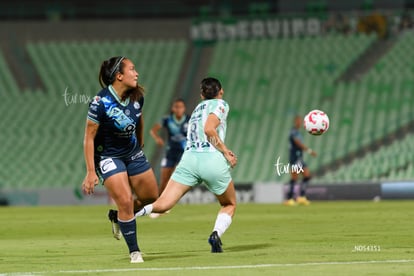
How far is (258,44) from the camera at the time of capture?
1522 inches

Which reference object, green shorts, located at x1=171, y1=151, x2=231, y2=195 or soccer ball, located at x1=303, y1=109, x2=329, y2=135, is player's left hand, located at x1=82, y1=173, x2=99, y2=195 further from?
soccer ball, located at x1=303, y1=109, x2=329, y2=135

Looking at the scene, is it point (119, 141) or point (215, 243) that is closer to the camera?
point (119, 141)

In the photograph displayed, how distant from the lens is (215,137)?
40.9 feet

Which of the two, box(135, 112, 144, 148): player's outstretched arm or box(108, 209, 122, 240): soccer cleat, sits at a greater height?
box(135, 112, 144, 148): player's outstretched arm

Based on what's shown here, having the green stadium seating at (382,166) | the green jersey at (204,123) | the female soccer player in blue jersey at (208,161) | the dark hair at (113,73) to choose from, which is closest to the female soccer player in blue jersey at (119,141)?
the dark hair at (113,73)

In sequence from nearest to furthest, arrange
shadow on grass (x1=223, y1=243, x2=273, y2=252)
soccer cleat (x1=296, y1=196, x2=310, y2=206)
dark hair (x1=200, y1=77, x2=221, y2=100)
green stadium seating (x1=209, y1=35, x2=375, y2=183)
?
dark hair (x1=200, y1=77, x2=221, y2=100) → shadow on grass (x1=223, y1=243, x2=273, y2=252) → soccer cleat (x1=296, y1=196, x2=310, y2=206) → green stadium seating (x1=209, y1=35, x2=375, y2=183)

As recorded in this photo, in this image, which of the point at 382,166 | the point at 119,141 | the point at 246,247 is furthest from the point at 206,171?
the point at 382,166

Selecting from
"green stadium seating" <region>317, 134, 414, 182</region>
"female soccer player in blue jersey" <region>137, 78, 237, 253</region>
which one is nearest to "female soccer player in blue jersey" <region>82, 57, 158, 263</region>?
"female soccer player in blue jersey" <region>137, 78, 237, 253</region>

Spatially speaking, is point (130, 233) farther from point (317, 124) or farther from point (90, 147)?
→ point (317, 124)

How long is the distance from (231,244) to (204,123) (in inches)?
88.4

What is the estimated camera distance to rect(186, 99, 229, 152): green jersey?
1270 cm

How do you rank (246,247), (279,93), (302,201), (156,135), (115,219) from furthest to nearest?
(279,93), (302,201), (156,135), (246,247), (115,219)

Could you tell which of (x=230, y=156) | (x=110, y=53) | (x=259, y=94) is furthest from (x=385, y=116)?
(x=230, y=156)

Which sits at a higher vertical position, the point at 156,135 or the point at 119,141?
the point at 156,135
